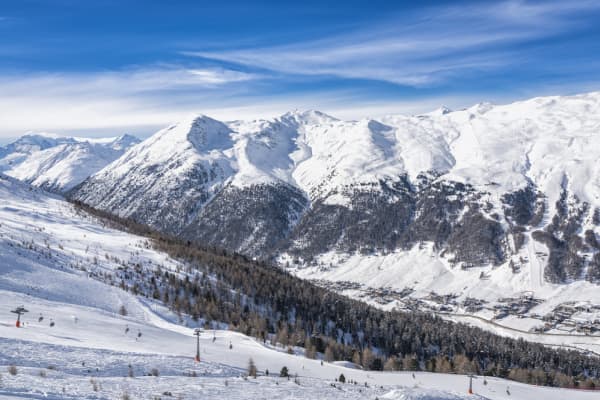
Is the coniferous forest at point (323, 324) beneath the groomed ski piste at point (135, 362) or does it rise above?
beneath

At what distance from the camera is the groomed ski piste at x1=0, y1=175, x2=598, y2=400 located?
34375 mm

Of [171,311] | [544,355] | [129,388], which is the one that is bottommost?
[544,355]

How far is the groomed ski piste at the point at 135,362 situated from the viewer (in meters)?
34.4

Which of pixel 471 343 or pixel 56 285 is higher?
pixel 56 285

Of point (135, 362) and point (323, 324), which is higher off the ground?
point (135, 362)

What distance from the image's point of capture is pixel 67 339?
51312 mm

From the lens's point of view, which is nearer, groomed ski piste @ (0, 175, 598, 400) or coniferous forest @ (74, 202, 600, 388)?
groomed ski piste @ (0, 175, 598, 400)

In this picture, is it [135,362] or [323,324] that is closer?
[135,362]

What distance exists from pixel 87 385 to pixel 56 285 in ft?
251

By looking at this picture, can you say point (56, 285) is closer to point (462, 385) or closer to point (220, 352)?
point (220, 352)

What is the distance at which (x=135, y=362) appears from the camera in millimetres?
42562

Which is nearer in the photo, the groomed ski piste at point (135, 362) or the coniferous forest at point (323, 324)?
the groomed ski piste at point (135, 362)

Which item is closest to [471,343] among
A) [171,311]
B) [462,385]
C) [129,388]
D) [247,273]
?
[247,273]

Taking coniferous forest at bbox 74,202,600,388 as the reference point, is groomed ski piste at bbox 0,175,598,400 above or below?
above
